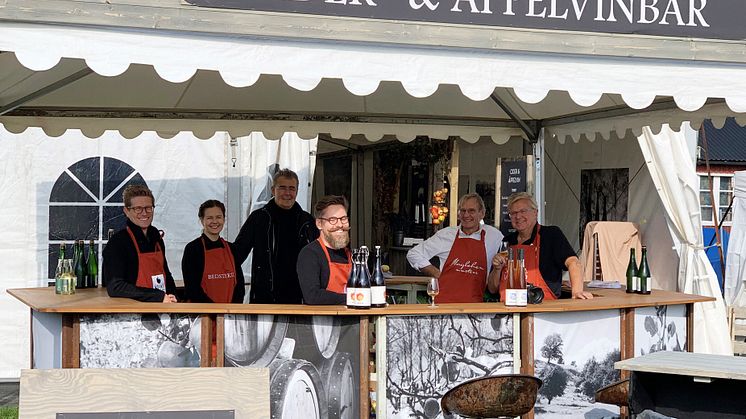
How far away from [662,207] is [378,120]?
2427 millimetres

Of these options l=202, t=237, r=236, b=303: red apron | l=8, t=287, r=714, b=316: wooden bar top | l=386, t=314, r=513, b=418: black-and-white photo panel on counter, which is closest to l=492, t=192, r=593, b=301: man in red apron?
l=8, t=287, r=714, b=316: wooden bar top

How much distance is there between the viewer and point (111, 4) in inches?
163

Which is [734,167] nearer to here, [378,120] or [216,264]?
[378,120]

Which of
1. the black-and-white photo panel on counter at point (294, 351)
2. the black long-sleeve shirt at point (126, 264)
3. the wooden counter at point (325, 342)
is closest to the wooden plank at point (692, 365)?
the wooden counter at point (325, 342)

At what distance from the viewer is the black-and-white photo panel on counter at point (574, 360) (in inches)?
202

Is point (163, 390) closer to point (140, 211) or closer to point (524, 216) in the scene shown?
point (140, 211)

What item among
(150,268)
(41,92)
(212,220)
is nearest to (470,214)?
(212,220)

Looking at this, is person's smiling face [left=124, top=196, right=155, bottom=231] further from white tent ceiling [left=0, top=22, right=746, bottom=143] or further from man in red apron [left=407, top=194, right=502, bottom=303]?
man in red apron [left=407, top=194, right=502, bottom=303]

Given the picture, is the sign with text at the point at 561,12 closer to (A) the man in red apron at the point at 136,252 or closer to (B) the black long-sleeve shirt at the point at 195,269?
(A) the man in red apron at the point at 136,252

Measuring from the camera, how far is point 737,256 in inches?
522

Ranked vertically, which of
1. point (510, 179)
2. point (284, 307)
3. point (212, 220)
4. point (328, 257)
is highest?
point (510, 179)

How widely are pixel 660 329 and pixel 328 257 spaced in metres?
1.91

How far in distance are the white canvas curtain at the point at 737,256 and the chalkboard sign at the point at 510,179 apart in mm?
5361

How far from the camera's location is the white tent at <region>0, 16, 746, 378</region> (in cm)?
422
